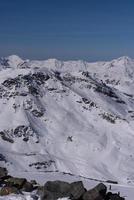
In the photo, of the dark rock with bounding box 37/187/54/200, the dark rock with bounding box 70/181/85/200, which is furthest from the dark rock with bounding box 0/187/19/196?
the dark rock with bounding box 70/181/85/200

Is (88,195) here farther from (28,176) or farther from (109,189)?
(28,176)

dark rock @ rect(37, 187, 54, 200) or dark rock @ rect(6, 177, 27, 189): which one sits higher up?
dark rock @ rect(6, 177, 27, 189)

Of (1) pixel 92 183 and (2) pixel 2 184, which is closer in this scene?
(2) pixel 2 184

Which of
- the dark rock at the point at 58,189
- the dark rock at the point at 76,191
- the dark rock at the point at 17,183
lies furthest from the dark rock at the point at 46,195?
the dark rock at the point at 17,183

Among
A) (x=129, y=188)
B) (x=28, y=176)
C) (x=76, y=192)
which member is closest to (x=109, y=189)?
(x=129, y=188)

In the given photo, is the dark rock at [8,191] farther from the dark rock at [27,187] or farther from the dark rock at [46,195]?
the dark rock at [27,187]

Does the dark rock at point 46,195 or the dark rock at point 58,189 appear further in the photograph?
the dark rock at point 58,189

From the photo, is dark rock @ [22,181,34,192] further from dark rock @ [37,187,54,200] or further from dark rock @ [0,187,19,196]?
dark rock @ [37,187,54,200]

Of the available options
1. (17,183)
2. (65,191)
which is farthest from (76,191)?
(17,183)

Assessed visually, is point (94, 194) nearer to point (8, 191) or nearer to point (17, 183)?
point (8, 191)

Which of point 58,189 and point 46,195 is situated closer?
point 46,195

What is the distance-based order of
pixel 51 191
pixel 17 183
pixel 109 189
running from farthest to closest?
pixel 109 189 < pixel 17 183 < pixel 51 191
